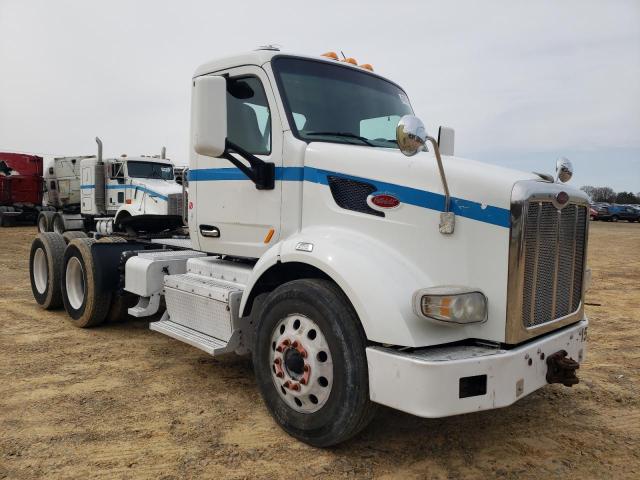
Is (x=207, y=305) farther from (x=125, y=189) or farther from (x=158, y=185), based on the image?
(x=125, y=189)

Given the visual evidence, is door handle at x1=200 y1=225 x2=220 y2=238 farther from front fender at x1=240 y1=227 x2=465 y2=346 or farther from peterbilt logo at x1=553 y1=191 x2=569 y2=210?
peterbilt logo at x1=553 y1=191 x2=569 y2=210

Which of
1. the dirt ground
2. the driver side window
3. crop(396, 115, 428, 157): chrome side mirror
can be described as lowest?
the dirt ground

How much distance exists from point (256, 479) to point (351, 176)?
191 cm

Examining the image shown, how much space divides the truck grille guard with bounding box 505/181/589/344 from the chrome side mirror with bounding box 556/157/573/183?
278 mm

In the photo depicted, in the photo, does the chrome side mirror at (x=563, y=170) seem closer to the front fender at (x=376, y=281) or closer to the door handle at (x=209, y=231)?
the front fender at (x=376, y=281)

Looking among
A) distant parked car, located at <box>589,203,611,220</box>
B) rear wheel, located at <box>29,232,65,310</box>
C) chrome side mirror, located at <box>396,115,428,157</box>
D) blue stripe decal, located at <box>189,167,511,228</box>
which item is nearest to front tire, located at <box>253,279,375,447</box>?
blue stripe decal, located at <box>189,167,511,228</box>

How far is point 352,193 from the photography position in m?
3.50

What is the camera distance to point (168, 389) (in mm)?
4320

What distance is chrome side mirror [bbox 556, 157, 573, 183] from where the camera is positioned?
3.75 metres

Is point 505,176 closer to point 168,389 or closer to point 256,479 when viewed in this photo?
point 256,479

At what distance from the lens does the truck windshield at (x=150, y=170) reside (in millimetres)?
15070

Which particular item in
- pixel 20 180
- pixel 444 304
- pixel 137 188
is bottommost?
pixel 444 304

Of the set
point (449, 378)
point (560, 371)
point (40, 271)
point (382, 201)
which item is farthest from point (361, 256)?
point (40, 271)

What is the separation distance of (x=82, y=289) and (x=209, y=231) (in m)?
2.86
